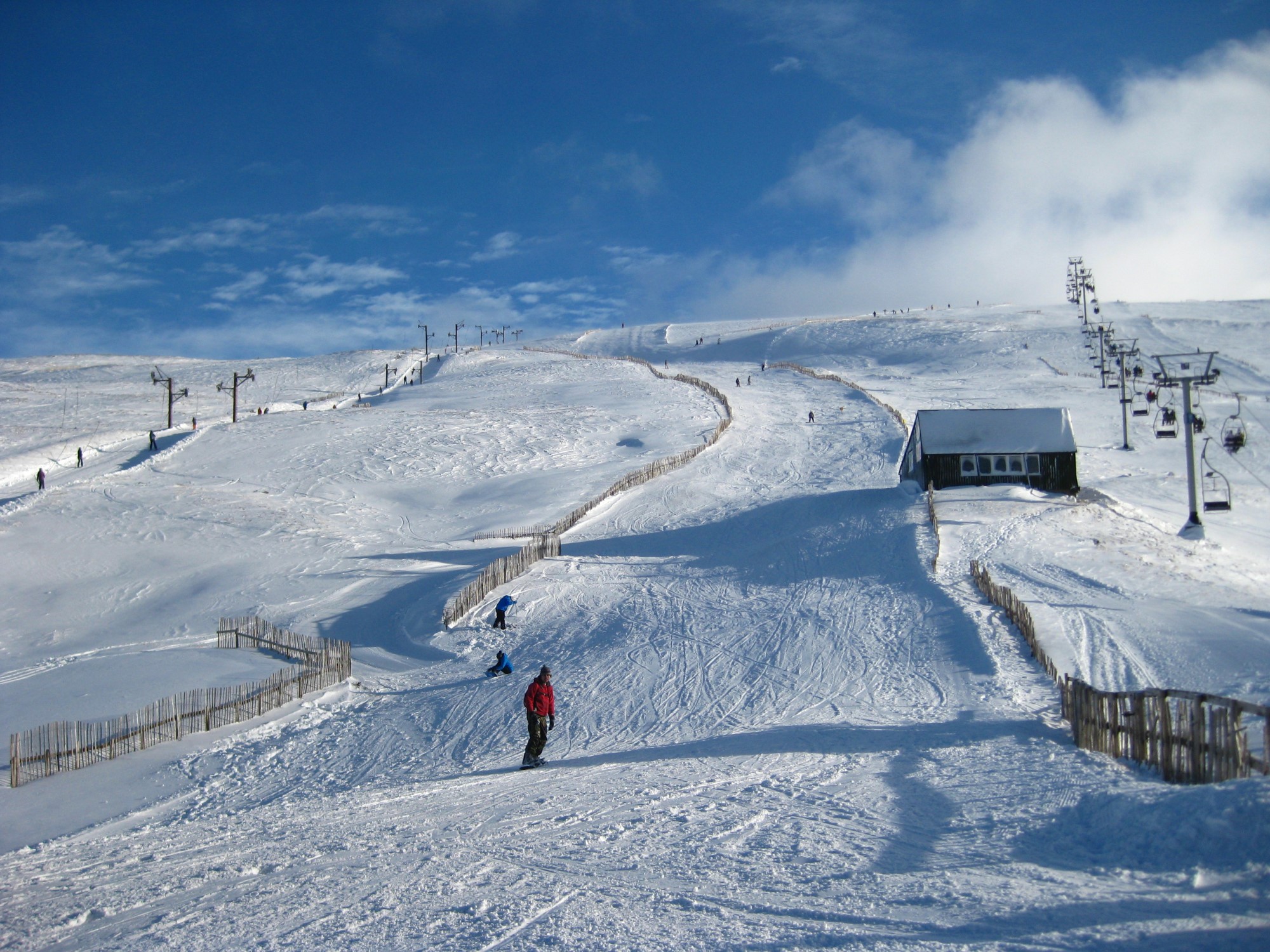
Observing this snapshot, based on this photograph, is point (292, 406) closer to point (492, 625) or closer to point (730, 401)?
point (730, 401)

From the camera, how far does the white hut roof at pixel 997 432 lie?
3309cm

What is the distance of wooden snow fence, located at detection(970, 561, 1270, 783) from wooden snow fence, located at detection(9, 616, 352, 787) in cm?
1342

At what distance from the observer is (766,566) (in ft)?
84.9

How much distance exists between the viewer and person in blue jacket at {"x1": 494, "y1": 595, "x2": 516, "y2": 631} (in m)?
21.5

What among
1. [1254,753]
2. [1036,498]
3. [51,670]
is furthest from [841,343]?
[1254,753]

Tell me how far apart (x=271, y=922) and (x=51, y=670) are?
18267mm

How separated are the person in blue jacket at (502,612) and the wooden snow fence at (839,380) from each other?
108ft

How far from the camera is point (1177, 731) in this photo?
8547mm

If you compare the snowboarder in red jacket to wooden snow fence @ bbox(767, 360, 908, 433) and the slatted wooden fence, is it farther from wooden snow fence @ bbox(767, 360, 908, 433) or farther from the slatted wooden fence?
wooden snow fence @ bbox(767, 360, 908, 433)

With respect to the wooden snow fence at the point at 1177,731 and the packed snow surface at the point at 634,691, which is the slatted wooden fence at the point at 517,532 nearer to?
the packed snow surface at the point at 634,691

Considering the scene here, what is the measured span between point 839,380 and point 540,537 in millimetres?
45822

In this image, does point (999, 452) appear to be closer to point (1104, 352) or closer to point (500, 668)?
point (500, 668)

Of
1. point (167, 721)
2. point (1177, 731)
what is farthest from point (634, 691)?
point (1177, 731)

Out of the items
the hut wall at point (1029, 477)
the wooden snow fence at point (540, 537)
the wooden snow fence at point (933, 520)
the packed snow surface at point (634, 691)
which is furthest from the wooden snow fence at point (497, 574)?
the hut wall at point (1029, 477)
